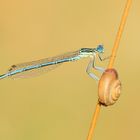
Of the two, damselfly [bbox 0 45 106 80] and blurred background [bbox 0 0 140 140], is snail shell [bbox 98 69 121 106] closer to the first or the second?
damselfly [bbox 0 45 106 80]

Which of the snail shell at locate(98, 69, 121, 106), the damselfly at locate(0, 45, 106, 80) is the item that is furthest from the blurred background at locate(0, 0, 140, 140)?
the snail shell at locate(98, 69, 121, 106)

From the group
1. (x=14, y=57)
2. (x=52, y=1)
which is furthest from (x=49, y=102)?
(x=52, y=1)

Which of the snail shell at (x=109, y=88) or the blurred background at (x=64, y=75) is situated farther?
the blurred background at (x=64, y=75)

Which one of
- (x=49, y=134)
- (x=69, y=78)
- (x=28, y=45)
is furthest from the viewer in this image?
(x=28, y=45)

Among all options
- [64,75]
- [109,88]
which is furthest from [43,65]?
[109,88]

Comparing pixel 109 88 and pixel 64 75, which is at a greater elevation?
pixel 64 75

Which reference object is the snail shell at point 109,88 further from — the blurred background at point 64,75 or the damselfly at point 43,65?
the blurred background at point 64,75

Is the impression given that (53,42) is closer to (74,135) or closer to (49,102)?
(49,102)

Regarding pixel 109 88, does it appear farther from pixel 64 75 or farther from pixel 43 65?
pixel 64 75

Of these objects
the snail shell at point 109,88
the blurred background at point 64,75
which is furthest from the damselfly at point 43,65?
the snail shell at point 109,88
